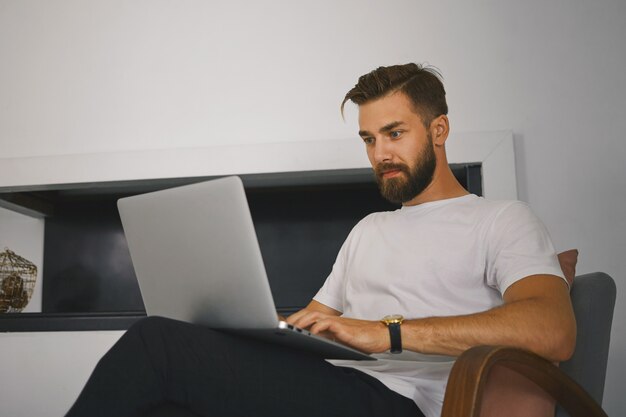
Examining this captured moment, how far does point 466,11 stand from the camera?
2.72 m

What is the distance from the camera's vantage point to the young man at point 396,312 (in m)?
1.18

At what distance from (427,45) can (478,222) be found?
1281 millimetres

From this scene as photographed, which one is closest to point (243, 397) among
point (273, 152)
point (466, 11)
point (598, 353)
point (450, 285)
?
point (450, 285)

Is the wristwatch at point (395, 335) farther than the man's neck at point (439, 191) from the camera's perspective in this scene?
No

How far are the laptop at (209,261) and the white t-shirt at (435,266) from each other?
277 mm

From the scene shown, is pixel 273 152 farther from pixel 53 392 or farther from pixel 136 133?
pixel 53 392

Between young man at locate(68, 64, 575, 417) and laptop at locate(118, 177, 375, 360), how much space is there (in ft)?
0.24

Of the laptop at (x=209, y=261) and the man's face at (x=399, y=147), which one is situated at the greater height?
the man's face at (x=399, y=147)

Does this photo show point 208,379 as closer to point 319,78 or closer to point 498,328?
point 498,328

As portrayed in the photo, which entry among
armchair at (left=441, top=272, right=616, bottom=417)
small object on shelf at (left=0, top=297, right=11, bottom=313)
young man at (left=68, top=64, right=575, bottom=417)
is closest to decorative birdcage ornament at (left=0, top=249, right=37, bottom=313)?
small object on shelf at (left=0, top=297, right=11, bottom=313)

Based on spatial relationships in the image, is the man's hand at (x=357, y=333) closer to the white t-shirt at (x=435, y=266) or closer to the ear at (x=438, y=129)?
the white t-shirt at (x=435, y=266)

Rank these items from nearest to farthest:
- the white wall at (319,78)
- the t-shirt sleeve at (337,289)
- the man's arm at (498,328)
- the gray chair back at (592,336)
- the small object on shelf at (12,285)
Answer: the man's arm at (498,328), the gray chair back at (592,336), the t-shirt sleeve at (337,289), the white wall at (319,78), the small object on shelf at (12,285)

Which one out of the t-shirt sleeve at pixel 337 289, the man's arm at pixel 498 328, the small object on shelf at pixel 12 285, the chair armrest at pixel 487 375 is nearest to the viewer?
the chair armrest at pixel 487 375

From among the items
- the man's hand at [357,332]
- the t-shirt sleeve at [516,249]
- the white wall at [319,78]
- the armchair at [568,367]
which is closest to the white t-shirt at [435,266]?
the t-shirt sleeve at [516,249]
